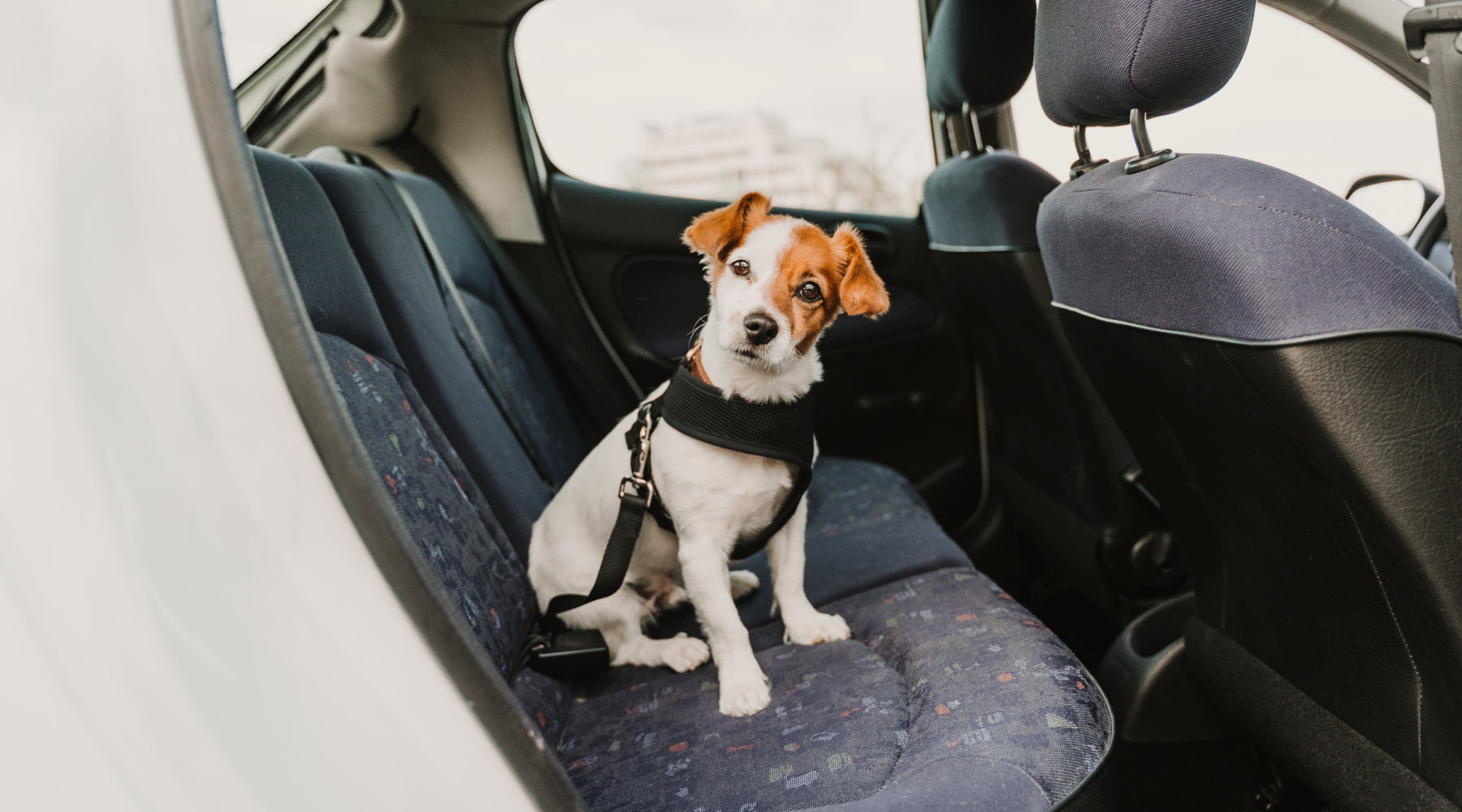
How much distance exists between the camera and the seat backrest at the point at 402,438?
1.50m

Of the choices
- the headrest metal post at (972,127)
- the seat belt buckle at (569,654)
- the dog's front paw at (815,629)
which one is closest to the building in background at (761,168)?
the headrest metal post at (972,127)

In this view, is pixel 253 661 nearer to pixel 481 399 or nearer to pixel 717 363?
pixel 717 363

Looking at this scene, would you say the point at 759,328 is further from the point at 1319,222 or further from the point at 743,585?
the point at 1319,222

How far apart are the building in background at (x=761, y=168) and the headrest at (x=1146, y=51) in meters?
1.62

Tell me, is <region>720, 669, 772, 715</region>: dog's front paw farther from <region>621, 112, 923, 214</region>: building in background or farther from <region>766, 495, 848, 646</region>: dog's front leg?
<region>621, 112, 923, 214</region>: building in background

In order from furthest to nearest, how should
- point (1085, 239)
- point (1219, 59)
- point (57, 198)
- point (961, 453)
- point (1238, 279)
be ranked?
point (961, 453) → point (1085, 239) → point (1219, 59) → point (1238, 279) → point (57, 198)

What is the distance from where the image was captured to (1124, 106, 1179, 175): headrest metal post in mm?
1343

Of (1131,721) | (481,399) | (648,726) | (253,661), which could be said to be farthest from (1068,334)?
(253,661)

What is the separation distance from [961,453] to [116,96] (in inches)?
112

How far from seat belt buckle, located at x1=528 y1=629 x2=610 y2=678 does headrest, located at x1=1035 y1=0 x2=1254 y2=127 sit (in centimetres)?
123

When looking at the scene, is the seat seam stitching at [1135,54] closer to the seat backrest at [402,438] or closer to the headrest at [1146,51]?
the headrest at [1146,51]

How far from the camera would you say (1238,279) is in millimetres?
1151

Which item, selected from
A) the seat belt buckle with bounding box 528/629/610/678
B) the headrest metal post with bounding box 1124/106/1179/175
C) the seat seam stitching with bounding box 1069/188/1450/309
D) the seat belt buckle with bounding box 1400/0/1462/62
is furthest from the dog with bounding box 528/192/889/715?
the seat belt buckle with bounding box 1400/0/1462/62

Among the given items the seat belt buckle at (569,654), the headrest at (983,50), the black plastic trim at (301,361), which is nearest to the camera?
the black plastic trim at (301,361)
